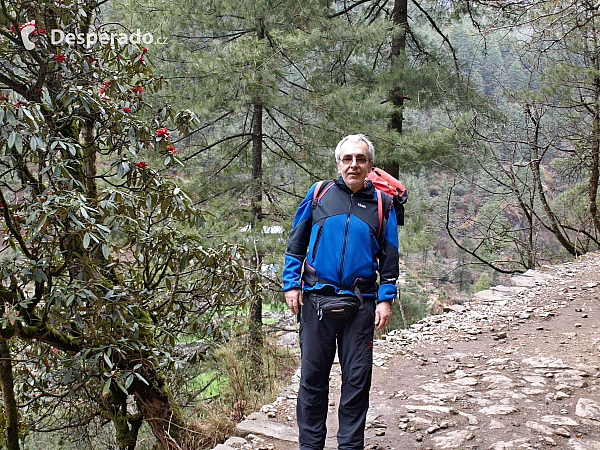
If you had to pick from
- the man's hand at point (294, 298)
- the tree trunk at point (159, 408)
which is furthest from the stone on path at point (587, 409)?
the tree trunk at point (159, 408)

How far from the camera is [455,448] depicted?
2930 millimetres

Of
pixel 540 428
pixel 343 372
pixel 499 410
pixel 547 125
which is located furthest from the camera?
pixel 547 125

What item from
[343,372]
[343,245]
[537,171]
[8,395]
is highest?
[537,171]

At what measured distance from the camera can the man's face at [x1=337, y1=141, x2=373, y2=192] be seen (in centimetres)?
253

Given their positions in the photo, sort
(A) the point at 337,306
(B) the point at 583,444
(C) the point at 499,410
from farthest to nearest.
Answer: (C) the point at 499,410 → (B) the point at 583,444 → (A) the point at 337,306

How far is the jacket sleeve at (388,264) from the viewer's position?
2.54 m

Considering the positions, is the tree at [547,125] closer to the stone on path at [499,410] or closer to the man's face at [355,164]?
the stone on path at [499,410]

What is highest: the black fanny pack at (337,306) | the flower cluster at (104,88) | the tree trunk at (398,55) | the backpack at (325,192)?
the tree trunk at (398,55)

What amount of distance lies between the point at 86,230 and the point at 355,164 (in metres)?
1.43

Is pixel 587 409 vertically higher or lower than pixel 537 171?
lower

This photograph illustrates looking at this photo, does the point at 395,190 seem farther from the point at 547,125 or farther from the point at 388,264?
the point at 547,125

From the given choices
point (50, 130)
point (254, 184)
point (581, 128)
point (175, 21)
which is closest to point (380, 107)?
point (254, 184)

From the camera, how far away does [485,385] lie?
12.6ft

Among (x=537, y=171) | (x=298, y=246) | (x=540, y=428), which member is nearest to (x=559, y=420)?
(x=540, y=428)
